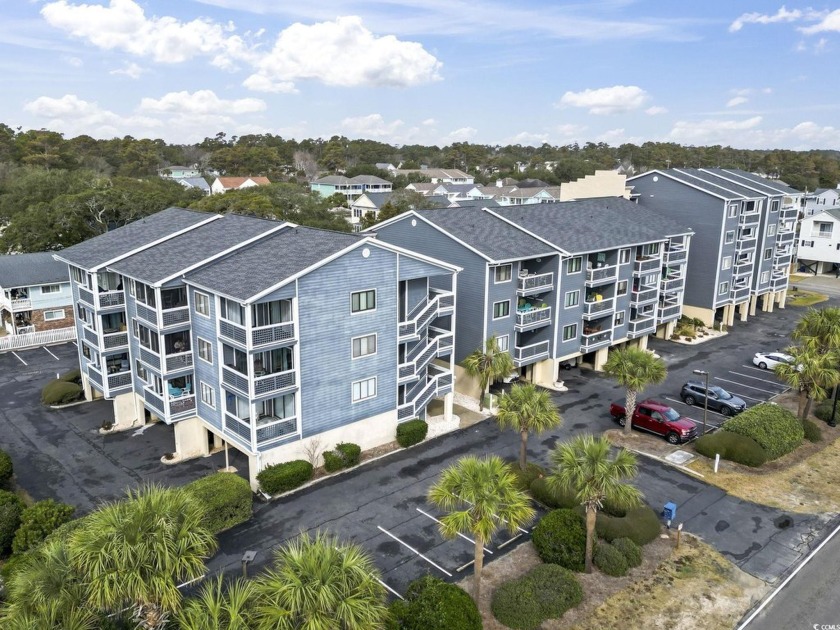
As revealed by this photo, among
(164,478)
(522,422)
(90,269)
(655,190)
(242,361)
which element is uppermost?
(655,190)

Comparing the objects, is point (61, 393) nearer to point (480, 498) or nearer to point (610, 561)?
point (480, 498)

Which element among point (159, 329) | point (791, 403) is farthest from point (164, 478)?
point (791, 403)

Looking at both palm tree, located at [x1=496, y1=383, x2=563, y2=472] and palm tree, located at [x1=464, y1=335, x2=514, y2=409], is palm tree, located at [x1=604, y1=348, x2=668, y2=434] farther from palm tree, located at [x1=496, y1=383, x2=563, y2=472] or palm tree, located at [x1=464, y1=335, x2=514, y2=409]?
palm tree, located at [x1=496, y1=383, x2=563, y2=472]

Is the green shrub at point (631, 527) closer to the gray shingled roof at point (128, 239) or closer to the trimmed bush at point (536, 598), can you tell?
the trimmed bush at point (536, 598)

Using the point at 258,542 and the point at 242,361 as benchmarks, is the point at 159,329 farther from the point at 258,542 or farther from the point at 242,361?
the point at 258,542

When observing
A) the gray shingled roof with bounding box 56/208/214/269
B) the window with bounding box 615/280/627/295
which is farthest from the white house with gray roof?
the window with bounding box 615/280/627/295

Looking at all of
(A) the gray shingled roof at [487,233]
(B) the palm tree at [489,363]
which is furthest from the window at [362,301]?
(A) the gray shingled roof at [487,233]
